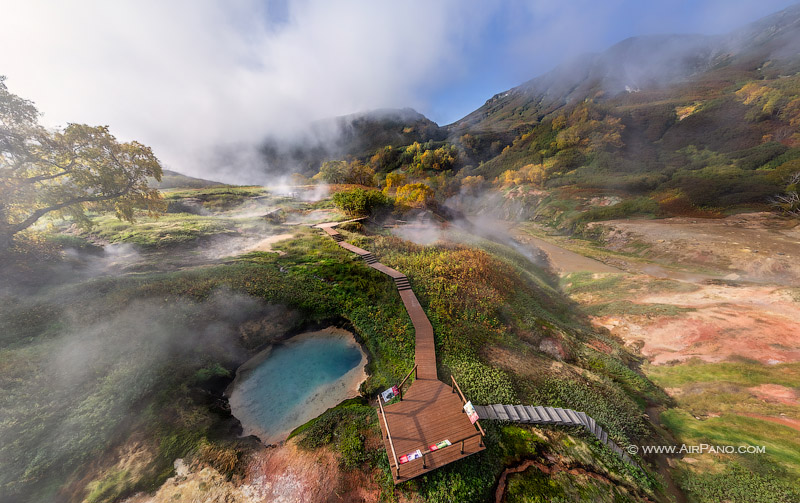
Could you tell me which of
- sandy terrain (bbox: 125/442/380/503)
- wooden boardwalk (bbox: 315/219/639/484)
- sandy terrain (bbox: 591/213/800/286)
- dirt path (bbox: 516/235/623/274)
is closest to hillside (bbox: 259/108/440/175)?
dirt path (bbox: 516/235/623/274)

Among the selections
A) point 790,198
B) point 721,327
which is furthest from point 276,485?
point 790,198

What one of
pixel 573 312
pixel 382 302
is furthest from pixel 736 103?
pixel 382 302

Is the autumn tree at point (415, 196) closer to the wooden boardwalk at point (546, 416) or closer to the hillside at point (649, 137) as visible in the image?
the hillside at point (649, 137)

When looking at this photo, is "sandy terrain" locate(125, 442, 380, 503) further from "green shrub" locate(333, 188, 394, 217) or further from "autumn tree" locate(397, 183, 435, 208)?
"autumn tree" locate(397, 183, 435, 208)

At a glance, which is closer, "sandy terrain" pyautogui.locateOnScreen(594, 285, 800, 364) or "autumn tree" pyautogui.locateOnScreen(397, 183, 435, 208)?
"sandy terrain" pyautogui.locateOnScreen(594, 285, 800, 364)

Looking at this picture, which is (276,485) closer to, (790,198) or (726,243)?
(726,243)
